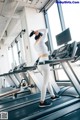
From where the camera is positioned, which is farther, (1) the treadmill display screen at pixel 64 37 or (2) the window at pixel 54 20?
(2) the window at pixel 54 20

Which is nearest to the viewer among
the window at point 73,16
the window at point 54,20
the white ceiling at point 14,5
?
the window at point 73,16

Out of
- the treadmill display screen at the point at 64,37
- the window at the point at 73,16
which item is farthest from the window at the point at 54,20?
the treadmill display screen at the point at 64,37

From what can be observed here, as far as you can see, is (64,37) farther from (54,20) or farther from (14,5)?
(14,5)

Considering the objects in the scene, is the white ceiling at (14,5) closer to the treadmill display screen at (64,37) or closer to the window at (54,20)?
the window at (54,20)

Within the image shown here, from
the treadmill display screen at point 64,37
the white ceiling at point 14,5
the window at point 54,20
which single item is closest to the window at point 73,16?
the window at point 54,20

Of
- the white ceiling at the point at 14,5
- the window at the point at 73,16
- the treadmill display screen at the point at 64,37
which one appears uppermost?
the white ceiling at the point at 14,5

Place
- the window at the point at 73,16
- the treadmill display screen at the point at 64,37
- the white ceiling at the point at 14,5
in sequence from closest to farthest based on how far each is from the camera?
the treadmill display screen at the point at 64,37 < the window at the point at 73,16 < the white ceiling at the point at 14,5

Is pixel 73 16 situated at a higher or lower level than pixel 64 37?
higher

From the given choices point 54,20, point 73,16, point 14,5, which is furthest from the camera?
point 54,20

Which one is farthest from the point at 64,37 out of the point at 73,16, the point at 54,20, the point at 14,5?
the point at 14,5

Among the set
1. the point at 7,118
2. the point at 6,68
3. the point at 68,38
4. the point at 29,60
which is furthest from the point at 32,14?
the point at 6,68

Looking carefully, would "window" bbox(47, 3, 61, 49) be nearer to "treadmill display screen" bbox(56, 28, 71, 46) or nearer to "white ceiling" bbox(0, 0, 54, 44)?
"white ceiling" bbox(0, 0, 54, 44)

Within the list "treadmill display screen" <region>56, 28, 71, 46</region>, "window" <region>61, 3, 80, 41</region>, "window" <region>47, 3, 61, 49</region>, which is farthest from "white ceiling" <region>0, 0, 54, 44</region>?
"treadmill display screen" <region>56, 28, 71, 46</region>

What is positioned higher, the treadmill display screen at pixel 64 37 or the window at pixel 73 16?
the window at pixel 73 16
